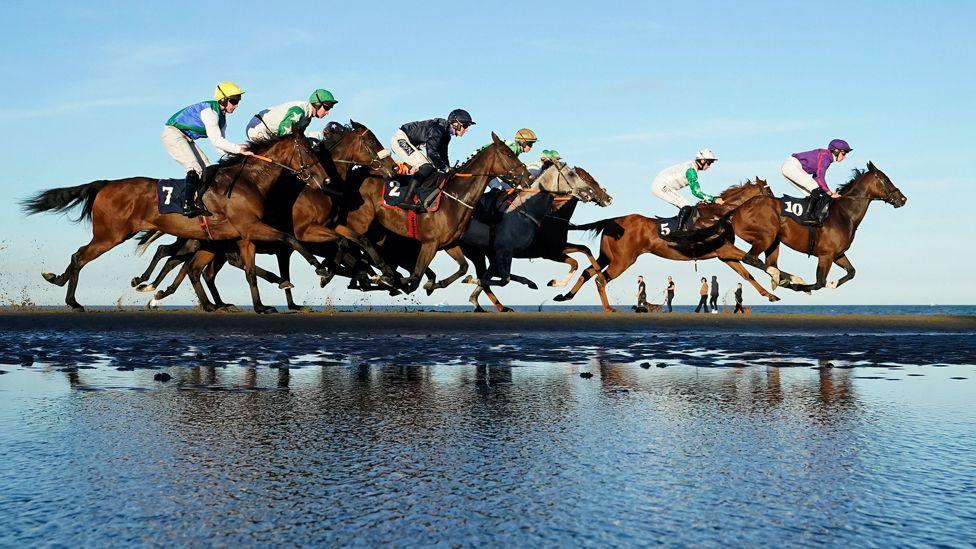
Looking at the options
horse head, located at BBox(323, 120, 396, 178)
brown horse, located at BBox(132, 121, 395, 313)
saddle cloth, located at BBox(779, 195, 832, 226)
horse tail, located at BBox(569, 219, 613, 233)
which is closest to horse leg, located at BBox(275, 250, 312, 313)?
brown horse, located at BBox(132, 121, 395, 313)

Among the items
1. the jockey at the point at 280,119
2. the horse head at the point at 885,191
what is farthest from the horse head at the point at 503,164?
the horse head at the point at 885,191

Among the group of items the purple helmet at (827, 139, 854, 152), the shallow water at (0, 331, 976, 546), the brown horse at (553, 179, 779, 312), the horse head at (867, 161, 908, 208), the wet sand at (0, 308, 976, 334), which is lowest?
the shallow water at (0, 331, 976, 546)

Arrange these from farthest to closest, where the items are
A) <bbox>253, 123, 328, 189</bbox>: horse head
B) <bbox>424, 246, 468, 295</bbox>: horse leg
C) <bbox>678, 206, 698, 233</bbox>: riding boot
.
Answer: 1. <bbox>678, 206, 698, 233</bbox>: riding boot
2. <bbox>424, 246, 468, 295</bbox>: horse leg
3. <bbox>253, 123, 328, 189</bbox>: horse head

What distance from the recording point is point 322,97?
19219 millimetres

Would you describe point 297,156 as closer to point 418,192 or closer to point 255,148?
point 255,148

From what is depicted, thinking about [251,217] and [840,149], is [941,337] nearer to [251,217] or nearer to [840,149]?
[840,149]

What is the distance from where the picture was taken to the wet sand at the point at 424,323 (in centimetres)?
1708

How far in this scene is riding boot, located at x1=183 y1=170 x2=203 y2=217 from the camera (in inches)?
752

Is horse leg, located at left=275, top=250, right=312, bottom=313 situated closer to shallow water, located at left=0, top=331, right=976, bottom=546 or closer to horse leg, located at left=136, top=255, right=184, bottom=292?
horse leg, located at left=136, top=255, right=184, bottom=292

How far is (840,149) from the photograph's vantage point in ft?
79.4

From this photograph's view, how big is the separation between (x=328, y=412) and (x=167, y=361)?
14.9ft

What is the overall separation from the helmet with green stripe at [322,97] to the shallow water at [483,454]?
9562mm

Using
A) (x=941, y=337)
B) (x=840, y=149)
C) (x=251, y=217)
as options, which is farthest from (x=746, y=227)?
(x=251, y=217)

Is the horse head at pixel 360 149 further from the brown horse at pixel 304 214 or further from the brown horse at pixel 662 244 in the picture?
the brown horse at pixel 662 244
